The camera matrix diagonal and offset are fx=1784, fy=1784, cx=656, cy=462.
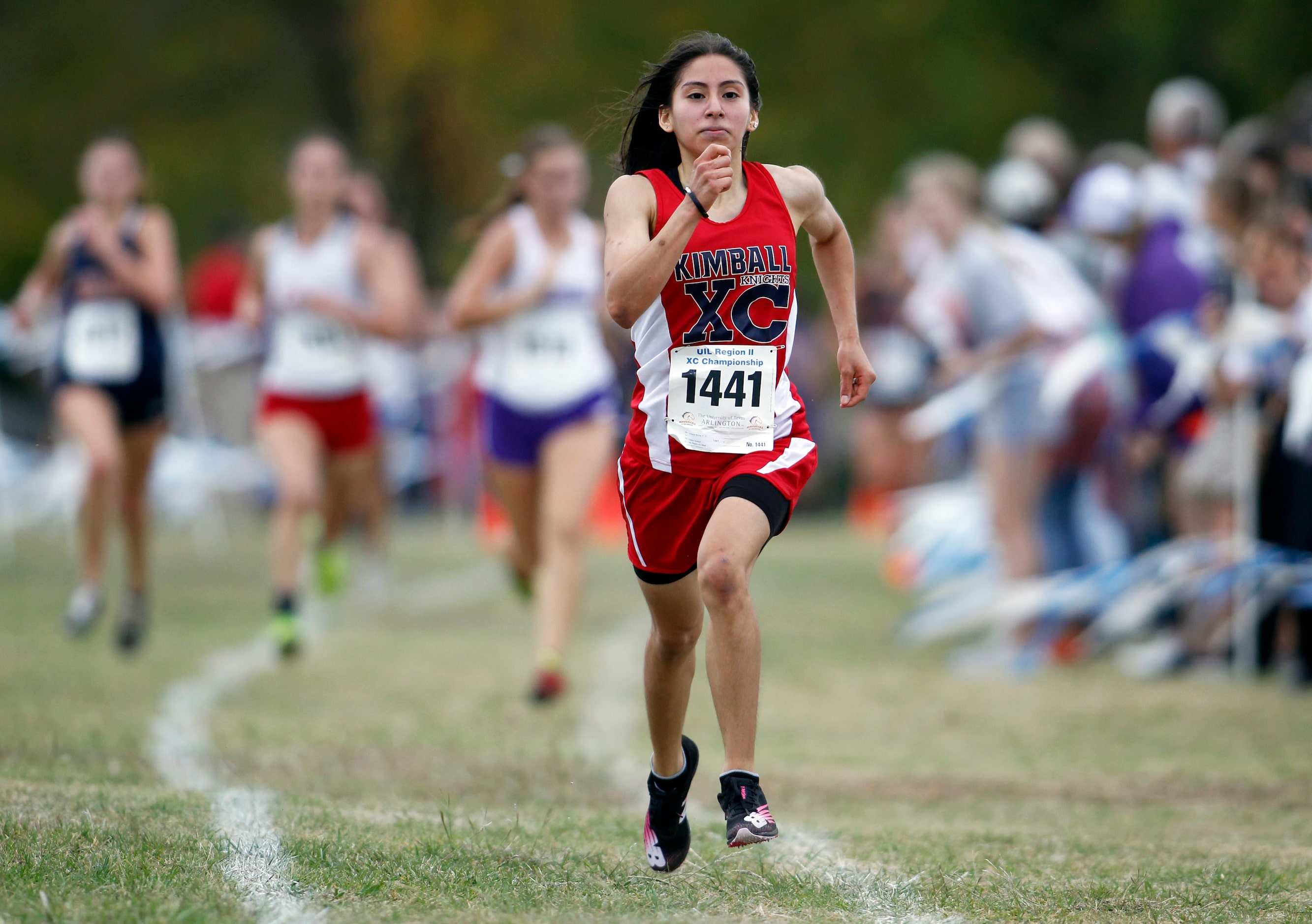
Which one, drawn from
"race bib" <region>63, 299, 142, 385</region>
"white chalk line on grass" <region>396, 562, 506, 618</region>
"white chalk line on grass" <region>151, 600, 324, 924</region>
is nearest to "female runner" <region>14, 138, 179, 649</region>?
"race bib" <region>63, 299, 142, 385</region>

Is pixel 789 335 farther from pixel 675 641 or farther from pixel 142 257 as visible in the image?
pixel 142 257

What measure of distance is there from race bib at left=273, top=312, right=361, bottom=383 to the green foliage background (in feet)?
32.7

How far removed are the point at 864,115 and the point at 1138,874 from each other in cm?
1752

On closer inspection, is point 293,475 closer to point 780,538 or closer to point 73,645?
point 73,645

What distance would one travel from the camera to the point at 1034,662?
9.54 metres

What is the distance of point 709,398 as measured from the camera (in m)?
4.54

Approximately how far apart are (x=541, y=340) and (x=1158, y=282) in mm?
3268

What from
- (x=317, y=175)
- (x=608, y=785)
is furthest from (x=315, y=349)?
(x=608, y=785)

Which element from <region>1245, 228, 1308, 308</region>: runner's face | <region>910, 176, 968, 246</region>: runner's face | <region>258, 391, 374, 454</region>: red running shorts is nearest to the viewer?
<region>1245, 228, 1308, 308</region>: runner's face

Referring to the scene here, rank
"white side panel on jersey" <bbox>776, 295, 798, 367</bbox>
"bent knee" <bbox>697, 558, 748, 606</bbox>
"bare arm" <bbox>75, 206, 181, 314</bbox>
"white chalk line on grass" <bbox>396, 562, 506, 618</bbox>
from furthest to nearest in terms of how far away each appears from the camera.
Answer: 1. "white chalk line on grass" <bbox>396, 562, 506, 618</bbox>
2. "bare arm" <bbox>75, 206, 181, 314</bbox>
3. "white side panel on jersey" <bbox>776, 295, 798, 367</bbox>
4. "bent knee" <bbox>697, 558, 748, 606</bbox>

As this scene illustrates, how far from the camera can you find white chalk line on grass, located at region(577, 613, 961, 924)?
421 cm

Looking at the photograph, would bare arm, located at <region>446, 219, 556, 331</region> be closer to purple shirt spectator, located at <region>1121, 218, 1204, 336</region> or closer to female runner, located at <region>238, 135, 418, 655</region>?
female runner, located at <region>238, 135, 418, 655</region>

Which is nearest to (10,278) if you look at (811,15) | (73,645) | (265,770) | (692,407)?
(811,15)

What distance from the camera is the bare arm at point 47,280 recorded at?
31.2 ft
